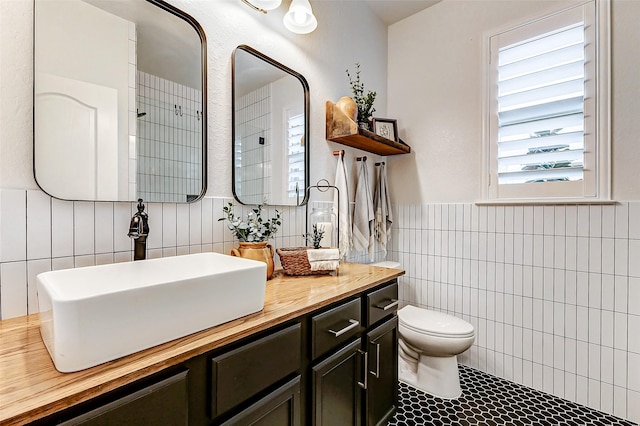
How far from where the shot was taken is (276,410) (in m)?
0.91

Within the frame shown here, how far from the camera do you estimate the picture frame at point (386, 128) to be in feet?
7.39

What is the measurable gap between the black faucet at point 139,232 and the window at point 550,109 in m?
2.08

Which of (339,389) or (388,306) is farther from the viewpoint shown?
(388,306)

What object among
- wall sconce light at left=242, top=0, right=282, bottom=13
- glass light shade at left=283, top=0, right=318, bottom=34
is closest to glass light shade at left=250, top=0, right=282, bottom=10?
wall sconce light at left=242, top=0, right=282, bottom=13

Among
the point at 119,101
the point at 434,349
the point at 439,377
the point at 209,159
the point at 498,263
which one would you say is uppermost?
the point at 119,101

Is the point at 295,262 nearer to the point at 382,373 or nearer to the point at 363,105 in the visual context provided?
the point at 382,373

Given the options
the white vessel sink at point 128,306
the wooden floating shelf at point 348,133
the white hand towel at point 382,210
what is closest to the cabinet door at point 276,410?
the white vessel sink at point 128,306

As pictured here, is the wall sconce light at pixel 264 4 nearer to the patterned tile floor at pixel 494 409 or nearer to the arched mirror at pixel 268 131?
the arched mirror at pixel 268 131

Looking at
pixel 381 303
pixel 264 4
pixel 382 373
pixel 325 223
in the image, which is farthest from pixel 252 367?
pixel 264 4

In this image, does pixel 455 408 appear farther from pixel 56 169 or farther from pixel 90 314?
pixel 56 169

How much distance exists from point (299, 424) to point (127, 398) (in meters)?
0.60

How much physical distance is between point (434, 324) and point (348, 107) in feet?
4.86

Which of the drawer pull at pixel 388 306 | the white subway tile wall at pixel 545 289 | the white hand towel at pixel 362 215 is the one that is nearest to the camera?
the drawer pull at pixel 388 306

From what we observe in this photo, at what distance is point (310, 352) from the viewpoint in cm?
105
